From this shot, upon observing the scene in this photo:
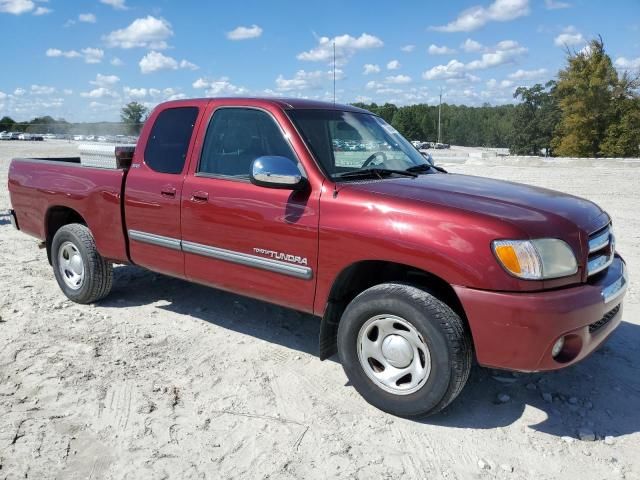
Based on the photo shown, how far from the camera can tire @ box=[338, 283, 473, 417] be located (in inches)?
123

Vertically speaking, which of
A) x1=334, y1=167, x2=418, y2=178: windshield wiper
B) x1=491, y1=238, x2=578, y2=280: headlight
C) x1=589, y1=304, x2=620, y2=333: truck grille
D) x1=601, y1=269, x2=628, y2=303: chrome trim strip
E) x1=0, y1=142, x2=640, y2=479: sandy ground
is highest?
x1=334, y1=167, x2=418, y2=178: windshield wiper

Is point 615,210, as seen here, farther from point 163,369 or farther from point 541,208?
point 163,369

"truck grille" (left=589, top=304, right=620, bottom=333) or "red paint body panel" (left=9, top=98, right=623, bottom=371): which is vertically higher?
"red paint body panel" (left=9, top=98, right=623, bottom=371)

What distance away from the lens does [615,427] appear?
130 inches

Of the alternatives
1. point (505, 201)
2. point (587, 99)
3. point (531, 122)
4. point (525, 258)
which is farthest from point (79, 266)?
point (531, 122)

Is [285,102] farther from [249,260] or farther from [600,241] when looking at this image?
[600,241]

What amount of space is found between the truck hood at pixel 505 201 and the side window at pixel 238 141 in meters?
0.80

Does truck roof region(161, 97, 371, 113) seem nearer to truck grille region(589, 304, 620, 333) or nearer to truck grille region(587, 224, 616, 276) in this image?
truck grille region(587, 224, 616, 276)

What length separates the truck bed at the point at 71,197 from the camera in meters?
4.82

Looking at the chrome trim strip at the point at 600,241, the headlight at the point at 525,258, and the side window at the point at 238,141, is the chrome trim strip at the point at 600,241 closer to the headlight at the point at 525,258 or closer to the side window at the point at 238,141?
the headlight at the point at 525,258

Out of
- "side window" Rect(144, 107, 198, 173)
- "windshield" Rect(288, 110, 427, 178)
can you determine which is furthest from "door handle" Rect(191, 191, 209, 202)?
"windshield" Rect(288, 110, 427, 178)

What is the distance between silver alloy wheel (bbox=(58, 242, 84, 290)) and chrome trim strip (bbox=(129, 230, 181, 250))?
952mm

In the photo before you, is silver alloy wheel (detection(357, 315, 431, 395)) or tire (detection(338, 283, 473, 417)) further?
silver alloy wheel (detection(357, 315, 431, 395))

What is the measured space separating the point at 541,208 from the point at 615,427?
4.55 feet
